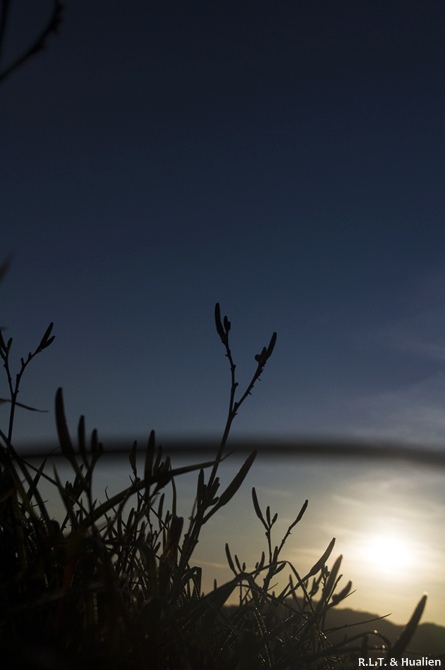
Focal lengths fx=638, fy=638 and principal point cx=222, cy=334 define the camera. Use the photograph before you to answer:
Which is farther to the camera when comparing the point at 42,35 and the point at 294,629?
the point at 294,629

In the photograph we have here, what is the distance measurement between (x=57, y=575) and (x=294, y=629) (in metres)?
0.80

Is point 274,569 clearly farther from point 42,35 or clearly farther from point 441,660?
point 42,35

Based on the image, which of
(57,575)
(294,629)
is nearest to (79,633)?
(57,575)

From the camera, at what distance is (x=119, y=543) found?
1064mm

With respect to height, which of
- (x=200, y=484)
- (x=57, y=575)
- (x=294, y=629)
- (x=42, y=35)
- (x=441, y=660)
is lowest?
(x=294, y=629)

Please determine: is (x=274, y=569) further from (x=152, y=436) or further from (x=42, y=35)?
(x=42, y=35)

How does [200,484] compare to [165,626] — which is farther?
[200,484]

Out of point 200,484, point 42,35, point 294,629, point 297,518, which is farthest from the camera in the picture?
point 297,518

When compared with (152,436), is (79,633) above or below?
below

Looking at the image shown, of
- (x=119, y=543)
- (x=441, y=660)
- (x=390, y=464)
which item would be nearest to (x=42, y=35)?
(x=119, y=543)

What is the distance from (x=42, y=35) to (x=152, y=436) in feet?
2.17

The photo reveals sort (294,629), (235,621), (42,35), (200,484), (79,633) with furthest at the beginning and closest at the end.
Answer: (294,629), (235,621), (200,484), (79,633), (42,35)

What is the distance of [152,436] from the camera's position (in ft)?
3.67

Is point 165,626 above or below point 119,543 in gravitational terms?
below
